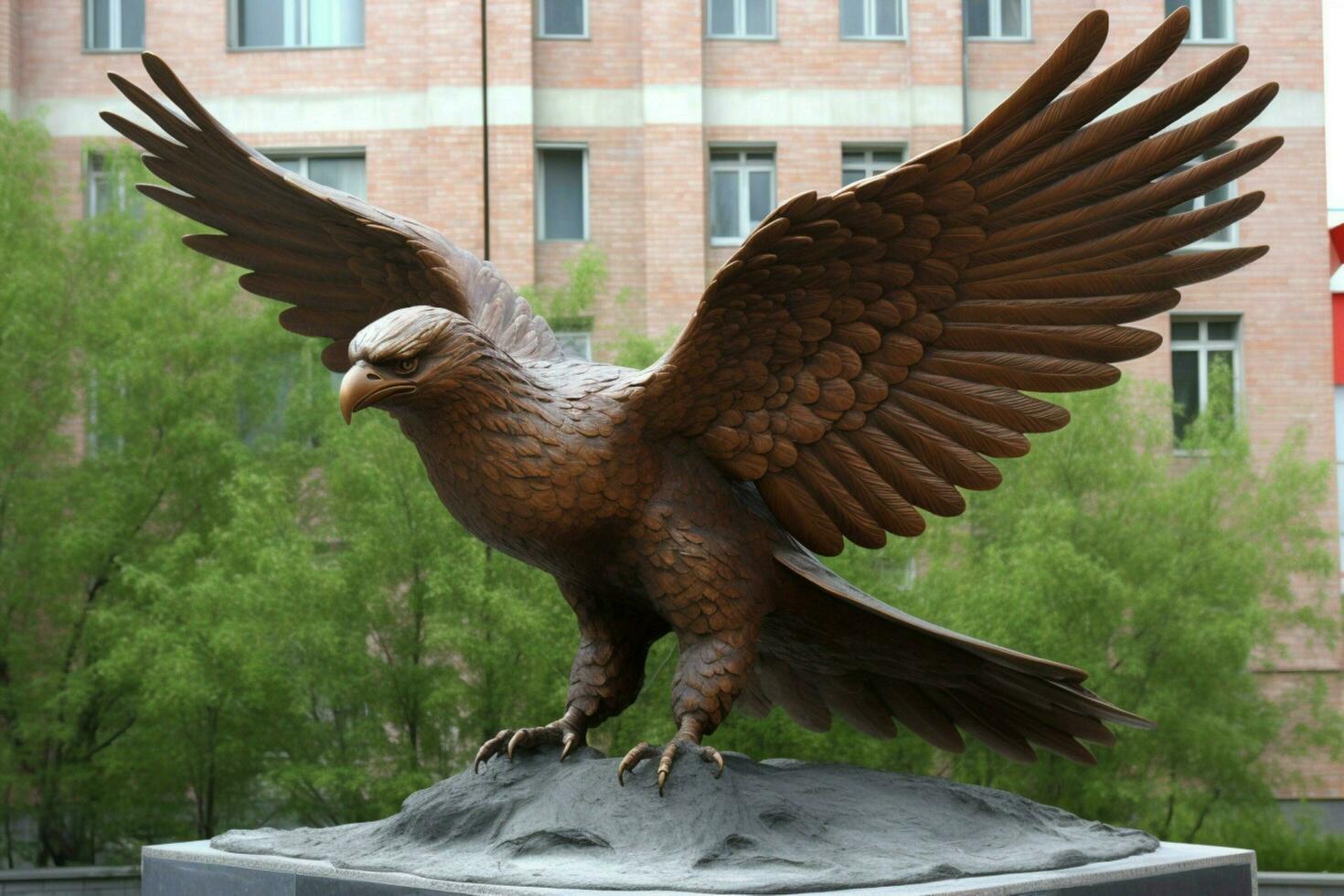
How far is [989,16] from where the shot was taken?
14.4 metres

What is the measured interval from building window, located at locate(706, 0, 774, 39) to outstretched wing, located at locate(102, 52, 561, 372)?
924 cm

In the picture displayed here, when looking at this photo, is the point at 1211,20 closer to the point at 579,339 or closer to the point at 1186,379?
the point at 1186,379

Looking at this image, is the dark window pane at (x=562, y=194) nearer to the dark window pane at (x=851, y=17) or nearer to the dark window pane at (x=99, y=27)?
the dark window pane at (x=851, y=17)

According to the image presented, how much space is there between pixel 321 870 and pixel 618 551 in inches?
47.6

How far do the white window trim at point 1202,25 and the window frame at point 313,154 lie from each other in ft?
24.0

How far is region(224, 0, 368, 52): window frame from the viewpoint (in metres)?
13.7

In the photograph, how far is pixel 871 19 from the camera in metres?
14.1

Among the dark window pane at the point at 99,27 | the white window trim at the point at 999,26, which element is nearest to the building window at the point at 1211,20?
the white window trim at the point at 999,26

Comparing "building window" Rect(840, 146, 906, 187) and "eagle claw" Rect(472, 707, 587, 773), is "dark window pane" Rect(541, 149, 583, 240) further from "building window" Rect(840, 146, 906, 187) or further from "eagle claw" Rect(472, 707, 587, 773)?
"eagle claw" Rect(472, 707, 587, 773)

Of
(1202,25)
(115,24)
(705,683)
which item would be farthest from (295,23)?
(705,683)

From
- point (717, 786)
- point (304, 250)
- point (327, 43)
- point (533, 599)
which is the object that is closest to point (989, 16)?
point (327, 43)

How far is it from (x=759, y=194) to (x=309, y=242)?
898 centimetres

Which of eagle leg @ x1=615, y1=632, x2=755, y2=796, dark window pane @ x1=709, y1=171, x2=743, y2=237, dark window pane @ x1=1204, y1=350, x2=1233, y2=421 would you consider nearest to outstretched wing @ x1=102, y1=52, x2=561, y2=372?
eagle leg @ x1=615, y1=632, x2=755, y2=796

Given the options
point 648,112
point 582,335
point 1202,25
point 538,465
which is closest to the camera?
point 538,465
